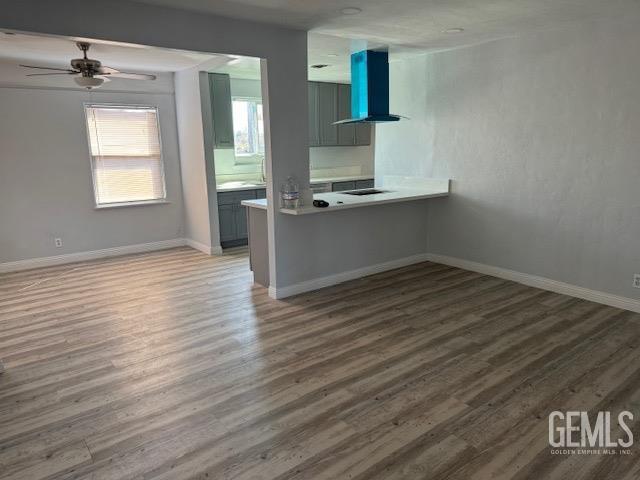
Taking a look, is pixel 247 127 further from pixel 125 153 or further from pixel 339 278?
pixel 339 278

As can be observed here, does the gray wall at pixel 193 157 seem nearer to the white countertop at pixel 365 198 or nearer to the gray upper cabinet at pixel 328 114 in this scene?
the white countertop at pixel 365 198

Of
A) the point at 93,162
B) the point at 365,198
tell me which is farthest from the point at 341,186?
the point at 93,162

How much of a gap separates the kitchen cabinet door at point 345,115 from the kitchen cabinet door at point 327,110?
0.09m

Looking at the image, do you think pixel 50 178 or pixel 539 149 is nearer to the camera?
pixel 539 149

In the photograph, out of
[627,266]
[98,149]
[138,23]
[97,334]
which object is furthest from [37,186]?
[627,266]

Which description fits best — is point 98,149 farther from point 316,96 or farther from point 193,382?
point 193,382

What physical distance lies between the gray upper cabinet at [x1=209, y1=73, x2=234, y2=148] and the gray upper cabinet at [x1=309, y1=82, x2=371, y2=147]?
5.16 feet

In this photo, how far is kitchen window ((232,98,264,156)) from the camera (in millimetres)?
7043

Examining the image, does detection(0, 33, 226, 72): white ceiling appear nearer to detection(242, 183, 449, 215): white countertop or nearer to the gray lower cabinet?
detection(242, 183, 449, 215): white countertop

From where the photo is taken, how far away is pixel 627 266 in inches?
151

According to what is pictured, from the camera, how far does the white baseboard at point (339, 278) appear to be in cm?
435

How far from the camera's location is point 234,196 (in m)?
6.27

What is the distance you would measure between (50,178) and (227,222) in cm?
231

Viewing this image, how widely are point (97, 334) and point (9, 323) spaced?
3.09ft
